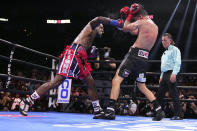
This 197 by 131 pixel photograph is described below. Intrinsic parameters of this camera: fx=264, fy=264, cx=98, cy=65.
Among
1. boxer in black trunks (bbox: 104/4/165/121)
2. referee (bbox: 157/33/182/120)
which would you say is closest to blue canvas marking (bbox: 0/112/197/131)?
boxer in black trunks (bbox: 104/4/165/121)

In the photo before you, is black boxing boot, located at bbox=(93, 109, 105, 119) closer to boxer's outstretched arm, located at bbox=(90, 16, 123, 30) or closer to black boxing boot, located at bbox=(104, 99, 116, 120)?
black boxing boot, located at bbox=(104, 99, 116, 120)

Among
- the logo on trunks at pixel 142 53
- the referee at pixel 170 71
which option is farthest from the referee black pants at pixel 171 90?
the logo on trunks at pixel 142 53

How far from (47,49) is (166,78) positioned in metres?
10.7

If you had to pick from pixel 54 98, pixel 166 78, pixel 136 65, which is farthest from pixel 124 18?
pixel 54 98

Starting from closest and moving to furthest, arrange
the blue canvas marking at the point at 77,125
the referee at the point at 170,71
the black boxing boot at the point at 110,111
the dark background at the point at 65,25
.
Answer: the blue canvas marking at the point at 77,125 < the black boxing boot at the point at 110,111 < the referee at the point at 170,71 < the dark background at the point at 65,25

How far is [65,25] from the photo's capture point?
13.6m

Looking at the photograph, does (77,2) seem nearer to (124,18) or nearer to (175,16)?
(175,16)

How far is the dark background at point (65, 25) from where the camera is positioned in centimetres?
1226

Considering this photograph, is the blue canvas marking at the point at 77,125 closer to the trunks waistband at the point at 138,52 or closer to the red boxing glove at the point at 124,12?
the trunks waistband at the point at 138,52

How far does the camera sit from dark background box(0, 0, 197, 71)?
12.3m

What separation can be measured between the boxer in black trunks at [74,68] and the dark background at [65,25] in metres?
9.45

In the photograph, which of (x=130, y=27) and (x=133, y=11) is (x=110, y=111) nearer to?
(x=130, y=27)

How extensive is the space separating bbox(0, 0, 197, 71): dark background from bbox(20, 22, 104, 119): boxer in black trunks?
9.45 metres

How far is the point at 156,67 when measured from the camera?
14000 millimetres
